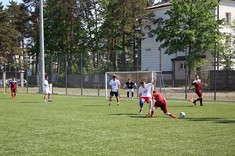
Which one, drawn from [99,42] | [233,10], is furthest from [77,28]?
[233,10]

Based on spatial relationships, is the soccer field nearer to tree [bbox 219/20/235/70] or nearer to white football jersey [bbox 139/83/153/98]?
white football jersey [bbox 139/83/153/98]

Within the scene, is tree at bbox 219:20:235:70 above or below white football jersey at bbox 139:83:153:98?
above

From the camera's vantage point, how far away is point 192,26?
44.8 meters

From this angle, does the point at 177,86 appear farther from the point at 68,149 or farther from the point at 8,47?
the point at 8,47

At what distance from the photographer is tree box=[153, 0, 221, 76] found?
4328 centimetres

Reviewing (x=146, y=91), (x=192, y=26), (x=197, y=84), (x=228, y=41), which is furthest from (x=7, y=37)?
(x=146, y=91)

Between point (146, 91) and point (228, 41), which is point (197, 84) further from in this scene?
point (228, 41)

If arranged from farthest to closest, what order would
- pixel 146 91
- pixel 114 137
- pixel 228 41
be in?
pixel 228 41 < pixel 146 91 < pixel 114 137

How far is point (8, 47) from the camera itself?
6875 centimetres

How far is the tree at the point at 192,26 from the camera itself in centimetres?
4328

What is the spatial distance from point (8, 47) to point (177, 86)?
4528 centimetres

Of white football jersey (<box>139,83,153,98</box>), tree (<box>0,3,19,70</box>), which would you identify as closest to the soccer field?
white football jersey (<box>139,83,153,98</box>)

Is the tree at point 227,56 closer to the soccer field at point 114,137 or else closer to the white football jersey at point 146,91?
the white football jersey at point 146,91

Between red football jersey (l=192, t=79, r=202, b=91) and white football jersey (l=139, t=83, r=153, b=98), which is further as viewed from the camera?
red football jersey (l=192, t=79, r=202, b=91)
